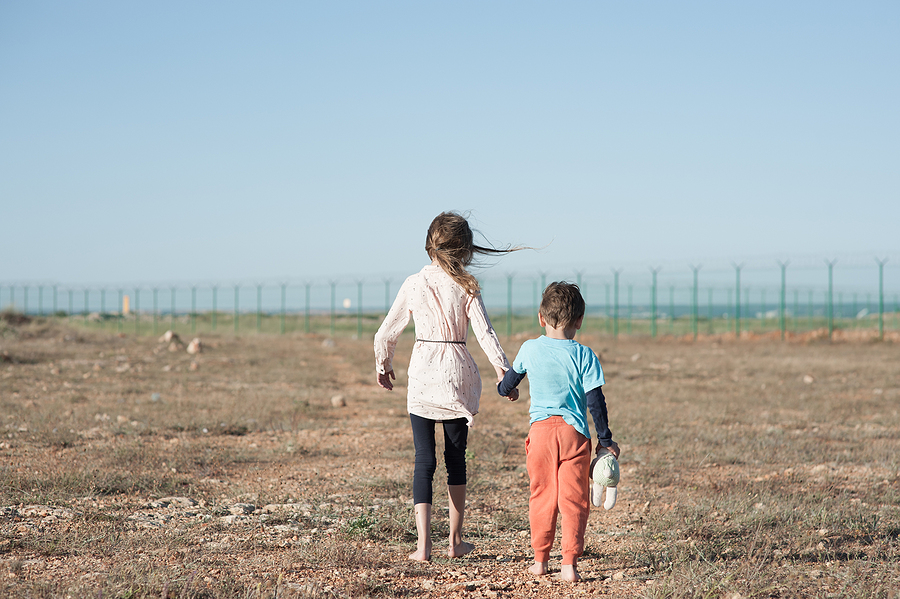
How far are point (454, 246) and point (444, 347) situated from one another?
49cm

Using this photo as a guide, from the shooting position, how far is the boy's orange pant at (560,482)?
114 inches

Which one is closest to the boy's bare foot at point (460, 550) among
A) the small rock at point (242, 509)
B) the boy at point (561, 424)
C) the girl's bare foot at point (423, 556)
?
the girl's bare foot at point (423, 556)

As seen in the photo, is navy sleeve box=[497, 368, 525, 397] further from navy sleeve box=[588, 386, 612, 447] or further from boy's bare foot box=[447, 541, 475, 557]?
boy's bare foot box=[447, 541, 475, 557]

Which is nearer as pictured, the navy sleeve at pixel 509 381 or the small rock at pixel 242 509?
the navy sleeve at pixel 509 381

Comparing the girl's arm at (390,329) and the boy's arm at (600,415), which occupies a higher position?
the girl's arm at (390,329)

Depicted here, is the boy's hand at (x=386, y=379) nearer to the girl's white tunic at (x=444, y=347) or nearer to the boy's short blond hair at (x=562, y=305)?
the girl's white tunic at (x=444, y=347)

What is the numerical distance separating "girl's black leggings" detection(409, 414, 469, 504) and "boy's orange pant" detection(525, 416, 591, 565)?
391 millimetres

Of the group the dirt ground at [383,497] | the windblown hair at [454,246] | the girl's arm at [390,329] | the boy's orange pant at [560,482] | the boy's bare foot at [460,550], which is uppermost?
the windblown hair at [454,246]

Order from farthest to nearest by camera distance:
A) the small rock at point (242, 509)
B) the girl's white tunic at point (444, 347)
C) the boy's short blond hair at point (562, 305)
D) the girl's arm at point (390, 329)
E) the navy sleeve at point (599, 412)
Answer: the small rock at point (242, 509) < the girl's arm at point (390, 329) < the girl's white tunic at point (444, 347) < the boy's short blond hair at point (562, 305) < the navy sleeve at point (599, 412)

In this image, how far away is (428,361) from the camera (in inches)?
127

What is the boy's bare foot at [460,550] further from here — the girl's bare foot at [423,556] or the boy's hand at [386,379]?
the boy's hand at [386,379]

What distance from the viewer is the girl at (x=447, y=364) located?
3.19 metres

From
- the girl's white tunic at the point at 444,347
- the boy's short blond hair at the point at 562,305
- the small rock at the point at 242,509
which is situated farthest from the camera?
the small rock at the point at 242,509

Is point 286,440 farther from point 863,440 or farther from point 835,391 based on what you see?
point 835,391
